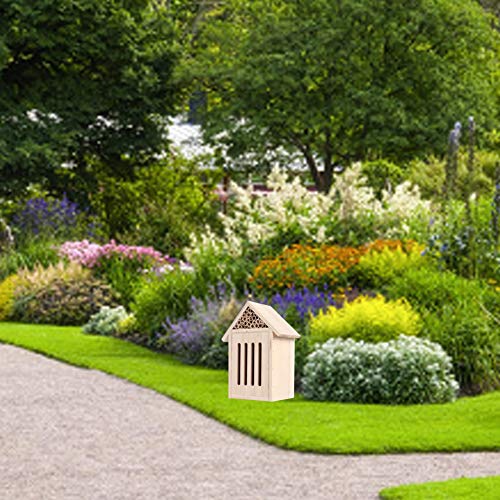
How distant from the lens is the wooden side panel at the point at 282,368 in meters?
9.28

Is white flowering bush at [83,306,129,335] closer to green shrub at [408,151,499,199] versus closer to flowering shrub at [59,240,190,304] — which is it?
flowering shrub at [59,240,190,304]

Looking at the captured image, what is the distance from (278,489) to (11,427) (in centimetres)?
280

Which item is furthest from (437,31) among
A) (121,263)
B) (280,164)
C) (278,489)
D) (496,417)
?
(278,489)

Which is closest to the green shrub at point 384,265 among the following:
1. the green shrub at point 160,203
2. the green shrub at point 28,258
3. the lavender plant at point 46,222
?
the green shrub at point 28,258

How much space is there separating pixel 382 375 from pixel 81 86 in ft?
47.9

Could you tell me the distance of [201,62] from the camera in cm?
2509

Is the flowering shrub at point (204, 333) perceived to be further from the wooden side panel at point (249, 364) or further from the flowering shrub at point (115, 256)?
the flowering shrub at point (115, 256)

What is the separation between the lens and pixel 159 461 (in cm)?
740

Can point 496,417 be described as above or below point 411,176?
below

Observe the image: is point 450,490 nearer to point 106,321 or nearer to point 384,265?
point 384,265

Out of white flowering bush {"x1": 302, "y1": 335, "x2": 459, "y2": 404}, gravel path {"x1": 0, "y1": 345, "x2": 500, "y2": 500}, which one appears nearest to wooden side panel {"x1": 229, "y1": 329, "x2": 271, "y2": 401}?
gravel path {"x1": 0, "y1": 345, "x2": 500, "y2": 500}

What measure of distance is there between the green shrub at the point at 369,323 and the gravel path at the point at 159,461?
6.23 feet

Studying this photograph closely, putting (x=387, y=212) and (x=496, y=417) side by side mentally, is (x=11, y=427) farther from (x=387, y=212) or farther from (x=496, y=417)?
(x=387, y=212)

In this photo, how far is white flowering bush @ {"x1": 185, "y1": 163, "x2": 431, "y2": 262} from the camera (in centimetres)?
1398
